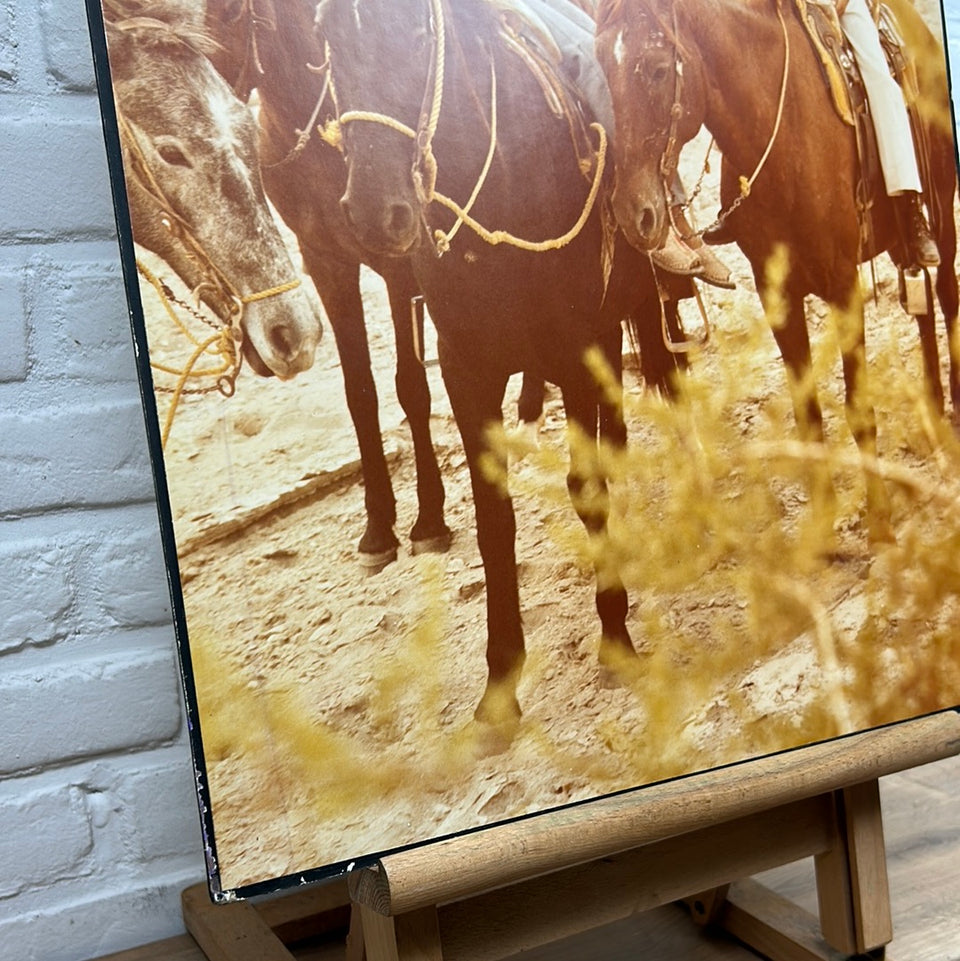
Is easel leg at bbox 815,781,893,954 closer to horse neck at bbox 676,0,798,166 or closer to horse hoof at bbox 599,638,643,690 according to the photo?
horse hoof at bbox 599,638,643,690

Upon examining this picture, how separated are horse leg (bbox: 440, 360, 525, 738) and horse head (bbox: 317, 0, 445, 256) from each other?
0.11 metres

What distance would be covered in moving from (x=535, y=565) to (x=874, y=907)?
0.45 metres

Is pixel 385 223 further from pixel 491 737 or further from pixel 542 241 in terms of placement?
pixel 491 737

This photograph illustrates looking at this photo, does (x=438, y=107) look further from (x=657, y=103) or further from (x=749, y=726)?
(x=749, y=726)

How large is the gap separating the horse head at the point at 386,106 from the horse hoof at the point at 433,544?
187mm

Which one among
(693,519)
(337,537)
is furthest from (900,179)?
(337,537)

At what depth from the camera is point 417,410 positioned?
0.69 metres

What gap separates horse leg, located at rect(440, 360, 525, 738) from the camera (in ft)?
2.31

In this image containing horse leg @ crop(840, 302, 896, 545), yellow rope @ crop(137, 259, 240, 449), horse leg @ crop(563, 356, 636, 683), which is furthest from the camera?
horse leg @ crop(840, 302, 896, 545)

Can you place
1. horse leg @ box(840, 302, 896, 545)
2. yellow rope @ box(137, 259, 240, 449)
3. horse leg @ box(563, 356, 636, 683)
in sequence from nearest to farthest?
yellow rope @ box(137, 259, 240, 449) < horse leg @ box(563, 356, 636, 683) < horse leg @ box(840, 302, 896, 545)

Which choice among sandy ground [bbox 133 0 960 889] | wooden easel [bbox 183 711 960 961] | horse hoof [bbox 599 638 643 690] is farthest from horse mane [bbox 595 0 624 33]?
wooden easel [bbox 183 711 960 961]

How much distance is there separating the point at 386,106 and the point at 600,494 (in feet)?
0.97

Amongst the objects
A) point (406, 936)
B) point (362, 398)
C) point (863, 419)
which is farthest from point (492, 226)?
point (406, 936)

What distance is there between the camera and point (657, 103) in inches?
30.5
